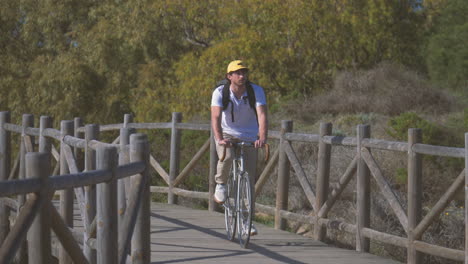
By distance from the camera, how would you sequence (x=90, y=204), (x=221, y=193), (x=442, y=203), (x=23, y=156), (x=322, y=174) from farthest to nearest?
(x=23, y=156) → (x=322, y=174) → (x=221, y=193) → (x=442, y=203) → (x=90, y=204)

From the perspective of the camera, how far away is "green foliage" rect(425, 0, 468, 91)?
29562mm

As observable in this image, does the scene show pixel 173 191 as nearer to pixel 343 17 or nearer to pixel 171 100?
pixel 343 17

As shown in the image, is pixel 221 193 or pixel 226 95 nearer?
pixel 226 95

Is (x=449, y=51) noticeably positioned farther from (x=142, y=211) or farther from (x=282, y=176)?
(x=142, y=211)

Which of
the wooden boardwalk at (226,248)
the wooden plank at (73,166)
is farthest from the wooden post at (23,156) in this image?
the wooden plank at (73,166)

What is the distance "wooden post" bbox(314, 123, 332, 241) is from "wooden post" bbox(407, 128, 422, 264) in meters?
1.56

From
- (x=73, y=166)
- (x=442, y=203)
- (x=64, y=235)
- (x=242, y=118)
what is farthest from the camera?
(x=242, y=118)

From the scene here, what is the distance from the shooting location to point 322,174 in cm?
917

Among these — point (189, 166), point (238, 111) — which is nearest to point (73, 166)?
point (238, 111)

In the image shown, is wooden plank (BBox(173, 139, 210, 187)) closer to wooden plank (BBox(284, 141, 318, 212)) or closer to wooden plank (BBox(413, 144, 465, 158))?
wooden plank (BBox(284, 141, 318, 212))

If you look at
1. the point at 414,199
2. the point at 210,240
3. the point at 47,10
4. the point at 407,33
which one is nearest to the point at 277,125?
the point at 407,33

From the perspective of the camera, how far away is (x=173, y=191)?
1246 centimetres

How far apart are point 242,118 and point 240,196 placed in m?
0.74

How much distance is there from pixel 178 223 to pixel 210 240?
1.31 metres
